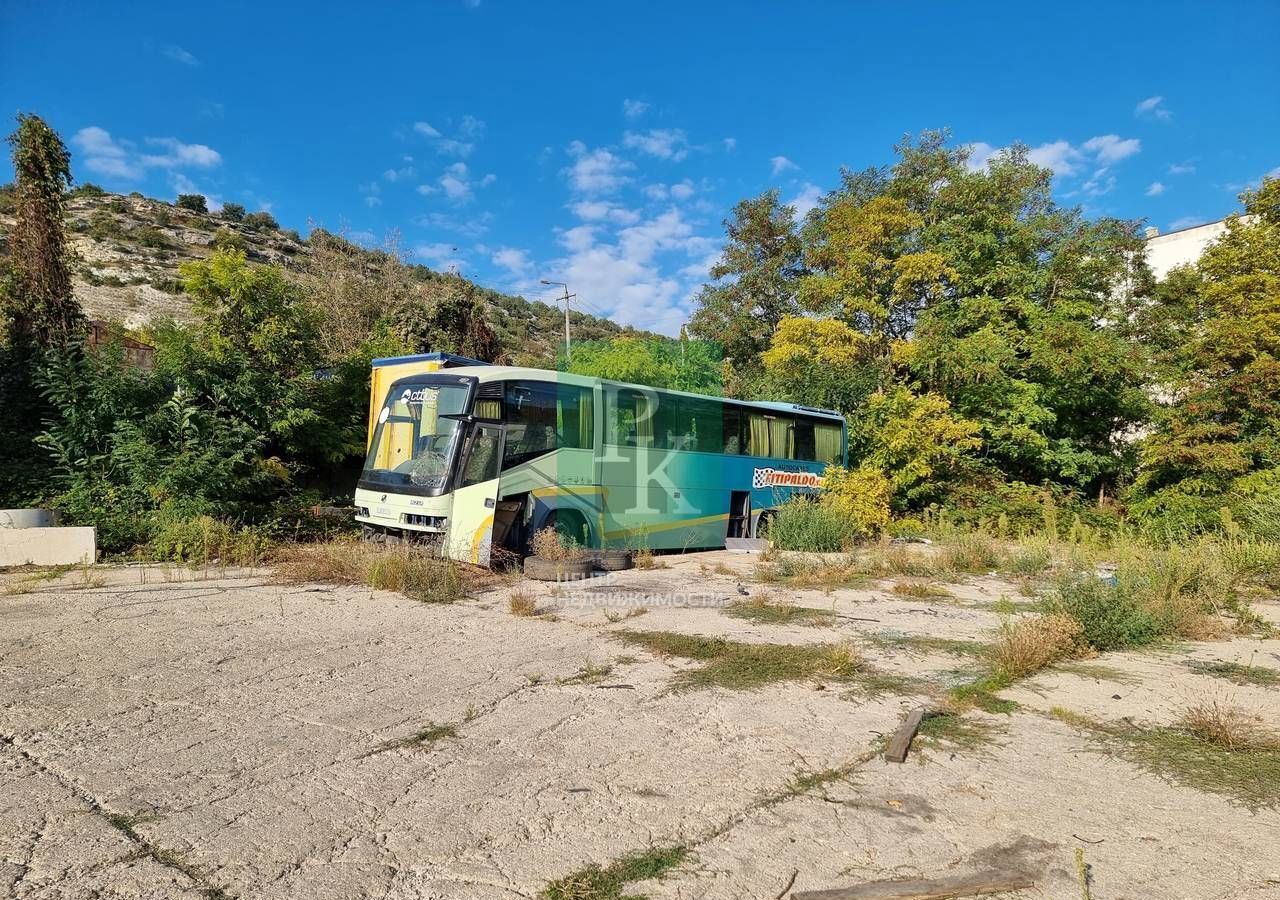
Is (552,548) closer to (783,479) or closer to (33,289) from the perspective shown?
(783,479)

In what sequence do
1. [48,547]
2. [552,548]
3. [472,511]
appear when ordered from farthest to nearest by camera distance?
1. [48,547]
2. [552,548]
3. [472,511]

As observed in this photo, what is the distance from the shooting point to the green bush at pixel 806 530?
1347cm

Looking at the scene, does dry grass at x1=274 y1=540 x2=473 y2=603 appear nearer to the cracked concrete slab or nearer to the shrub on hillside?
the cracked concrete slab

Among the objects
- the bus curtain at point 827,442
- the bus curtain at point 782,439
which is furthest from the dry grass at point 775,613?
the bus curtain at point 827,442

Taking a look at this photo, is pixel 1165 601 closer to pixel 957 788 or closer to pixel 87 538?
pixel 957 788

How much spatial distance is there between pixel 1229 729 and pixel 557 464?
8.46m

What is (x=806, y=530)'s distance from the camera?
13.5 meters

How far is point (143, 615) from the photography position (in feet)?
23.3

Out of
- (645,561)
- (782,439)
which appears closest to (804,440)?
(782,439)

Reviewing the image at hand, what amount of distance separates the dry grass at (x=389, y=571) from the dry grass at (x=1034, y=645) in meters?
5.86

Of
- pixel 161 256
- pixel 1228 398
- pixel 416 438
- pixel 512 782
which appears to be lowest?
pixel 512 782

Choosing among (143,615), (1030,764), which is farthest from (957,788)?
(143,615)

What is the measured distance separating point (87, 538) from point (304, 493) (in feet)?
12.7

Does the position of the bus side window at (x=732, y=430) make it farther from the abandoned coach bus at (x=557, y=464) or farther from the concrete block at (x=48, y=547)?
the concrete block at (x=48, y=547)
